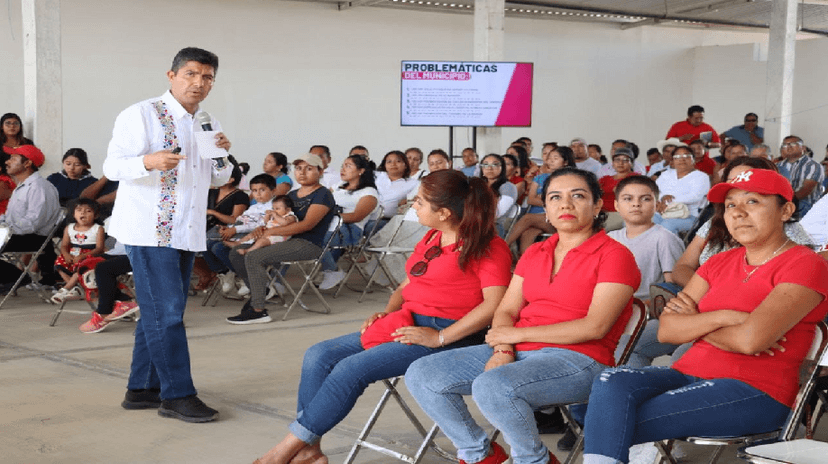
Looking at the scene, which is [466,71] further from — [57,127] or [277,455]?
[277,455]

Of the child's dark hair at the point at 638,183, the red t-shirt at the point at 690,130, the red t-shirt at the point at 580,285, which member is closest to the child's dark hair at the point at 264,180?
the child's dark hair at the point at 638,183

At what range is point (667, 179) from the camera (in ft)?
27.1

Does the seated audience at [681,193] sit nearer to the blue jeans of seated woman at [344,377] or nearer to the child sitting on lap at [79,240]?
the child sitting on lap at [79,240]

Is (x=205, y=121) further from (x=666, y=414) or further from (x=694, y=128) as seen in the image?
(x=694, y=128)

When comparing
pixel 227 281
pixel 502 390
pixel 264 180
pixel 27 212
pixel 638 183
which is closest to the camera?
pixel 502 390

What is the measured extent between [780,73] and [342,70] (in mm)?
6329

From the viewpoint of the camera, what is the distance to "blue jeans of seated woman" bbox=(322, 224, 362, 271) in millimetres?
7328

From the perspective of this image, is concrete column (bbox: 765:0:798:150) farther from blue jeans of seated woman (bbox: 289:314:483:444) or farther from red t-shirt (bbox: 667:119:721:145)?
blue jeans of seated woman (bbox: 289:314:483:444)

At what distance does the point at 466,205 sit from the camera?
336 cm

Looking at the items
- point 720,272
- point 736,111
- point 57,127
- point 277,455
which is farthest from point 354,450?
point 736,111

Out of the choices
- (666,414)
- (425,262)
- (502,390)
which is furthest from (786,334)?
(425,262)

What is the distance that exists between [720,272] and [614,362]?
1.32ft

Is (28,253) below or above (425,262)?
below

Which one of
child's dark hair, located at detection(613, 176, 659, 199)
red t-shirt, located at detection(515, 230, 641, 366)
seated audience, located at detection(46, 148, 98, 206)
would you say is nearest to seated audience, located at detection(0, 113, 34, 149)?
seated audience, located at detection(46, 148, 98, 206)
